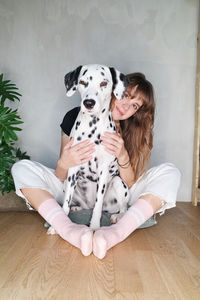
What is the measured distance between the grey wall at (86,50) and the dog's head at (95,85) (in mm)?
1232

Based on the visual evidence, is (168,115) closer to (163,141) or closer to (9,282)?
(163,141)

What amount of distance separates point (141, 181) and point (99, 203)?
49cm

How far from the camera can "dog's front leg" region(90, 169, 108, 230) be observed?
74.7 inches

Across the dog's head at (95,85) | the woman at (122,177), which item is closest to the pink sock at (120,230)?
the woman at (122,177)

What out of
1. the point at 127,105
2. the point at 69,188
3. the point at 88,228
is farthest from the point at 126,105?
the point at 88,228

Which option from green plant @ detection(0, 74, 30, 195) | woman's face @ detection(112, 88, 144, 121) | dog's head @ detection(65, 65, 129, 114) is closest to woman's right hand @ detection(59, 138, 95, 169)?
dog's head @ detection(65, 65, 129, 114)

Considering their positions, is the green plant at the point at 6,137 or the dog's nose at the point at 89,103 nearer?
the dog's nose at the point at 89,103

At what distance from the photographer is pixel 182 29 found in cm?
317

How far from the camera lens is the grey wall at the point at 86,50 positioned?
315cm

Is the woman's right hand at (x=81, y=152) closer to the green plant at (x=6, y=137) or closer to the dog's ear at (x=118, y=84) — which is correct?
the dog's ear at (x=118, y=84)

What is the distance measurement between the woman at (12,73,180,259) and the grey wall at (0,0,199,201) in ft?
2.55

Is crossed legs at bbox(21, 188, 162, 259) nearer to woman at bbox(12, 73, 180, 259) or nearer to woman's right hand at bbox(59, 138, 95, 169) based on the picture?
woman at bbox(12, 73, 180, 259)

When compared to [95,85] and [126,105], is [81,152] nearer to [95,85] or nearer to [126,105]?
[95,85]

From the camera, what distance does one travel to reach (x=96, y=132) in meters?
1.98
